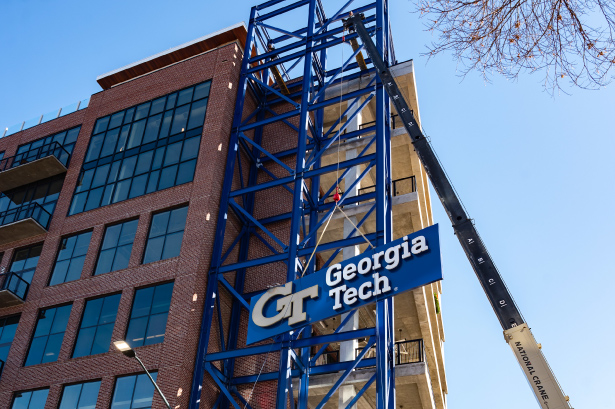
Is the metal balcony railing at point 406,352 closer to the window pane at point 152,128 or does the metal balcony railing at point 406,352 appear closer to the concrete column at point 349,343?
the concrete column at point 349,343

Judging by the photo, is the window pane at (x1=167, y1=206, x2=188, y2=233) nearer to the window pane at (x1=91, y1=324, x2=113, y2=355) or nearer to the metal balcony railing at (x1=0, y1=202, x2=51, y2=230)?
the window pane at (x1=91, y1=324, x2=113, y2=355)

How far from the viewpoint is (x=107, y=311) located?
88.5 feet

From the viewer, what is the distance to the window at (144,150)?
1196 inches

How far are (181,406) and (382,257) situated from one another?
9.90 m

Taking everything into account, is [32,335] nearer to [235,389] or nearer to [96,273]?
[96,273]

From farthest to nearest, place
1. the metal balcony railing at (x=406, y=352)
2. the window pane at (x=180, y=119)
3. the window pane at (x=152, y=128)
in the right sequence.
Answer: the window pane at (x=152, y=128), the window pane at (x=180, y=119), the metal balcony railing at (x=406, y=352)

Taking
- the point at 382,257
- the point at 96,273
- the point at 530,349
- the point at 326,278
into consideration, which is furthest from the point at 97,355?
the point at 530,349

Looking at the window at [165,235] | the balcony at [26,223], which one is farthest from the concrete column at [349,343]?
the balcony at [26,223]

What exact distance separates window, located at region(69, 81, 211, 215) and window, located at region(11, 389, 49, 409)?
926cm

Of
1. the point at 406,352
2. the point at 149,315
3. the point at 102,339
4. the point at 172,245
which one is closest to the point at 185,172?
the point at 172,245

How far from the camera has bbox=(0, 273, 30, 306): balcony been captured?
1150 inches

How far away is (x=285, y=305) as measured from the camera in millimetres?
19094

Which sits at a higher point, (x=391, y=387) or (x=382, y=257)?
(x=382, y=257)

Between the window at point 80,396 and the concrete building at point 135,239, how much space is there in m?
0.05
